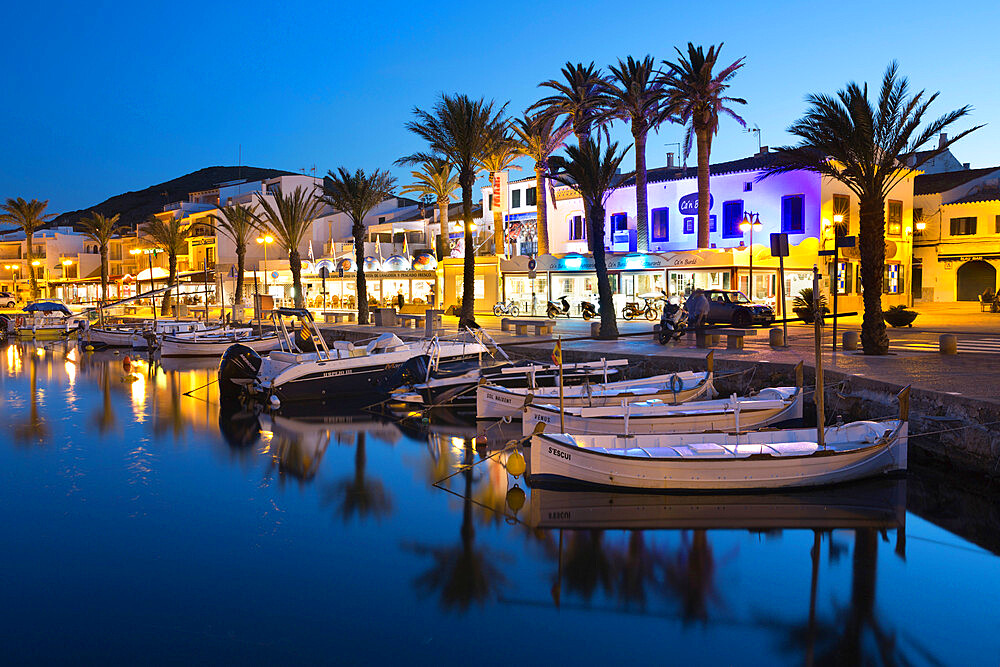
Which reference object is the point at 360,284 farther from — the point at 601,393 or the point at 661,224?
the point at 601,393

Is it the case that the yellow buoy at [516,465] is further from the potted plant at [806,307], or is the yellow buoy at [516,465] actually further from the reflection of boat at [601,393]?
the potted plant at [806,307]

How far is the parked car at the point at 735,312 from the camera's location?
30.9 m

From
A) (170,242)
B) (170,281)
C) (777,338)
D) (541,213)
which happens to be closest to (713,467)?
(777,338)

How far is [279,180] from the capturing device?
75.8 meters

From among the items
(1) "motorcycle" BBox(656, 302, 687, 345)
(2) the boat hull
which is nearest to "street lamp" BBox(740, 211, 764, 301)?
(1) "motorcycle" BBox(656, 302, 687, 345)

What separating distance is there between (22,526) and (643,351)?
17360mm

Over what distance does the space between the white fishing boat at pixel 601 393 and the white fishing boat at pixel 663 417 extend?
85cm

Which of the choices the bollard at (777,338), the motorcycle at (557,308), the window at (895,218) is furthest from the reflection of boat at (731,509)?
the window at (895,218)

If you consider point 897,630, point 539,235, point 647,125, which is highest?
point 647,125

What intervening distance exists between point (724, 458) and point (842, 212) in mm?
30299

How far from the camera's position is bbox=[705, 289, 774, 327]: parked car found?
101 ft

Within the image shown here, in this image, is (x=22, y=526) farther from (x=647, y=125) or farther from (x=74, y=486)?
(x=647, y=125)

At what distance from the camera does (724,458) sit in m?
12.4

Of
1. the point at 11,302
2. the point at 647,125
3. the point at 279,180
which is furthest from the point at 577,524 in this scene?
the point at 11,302
